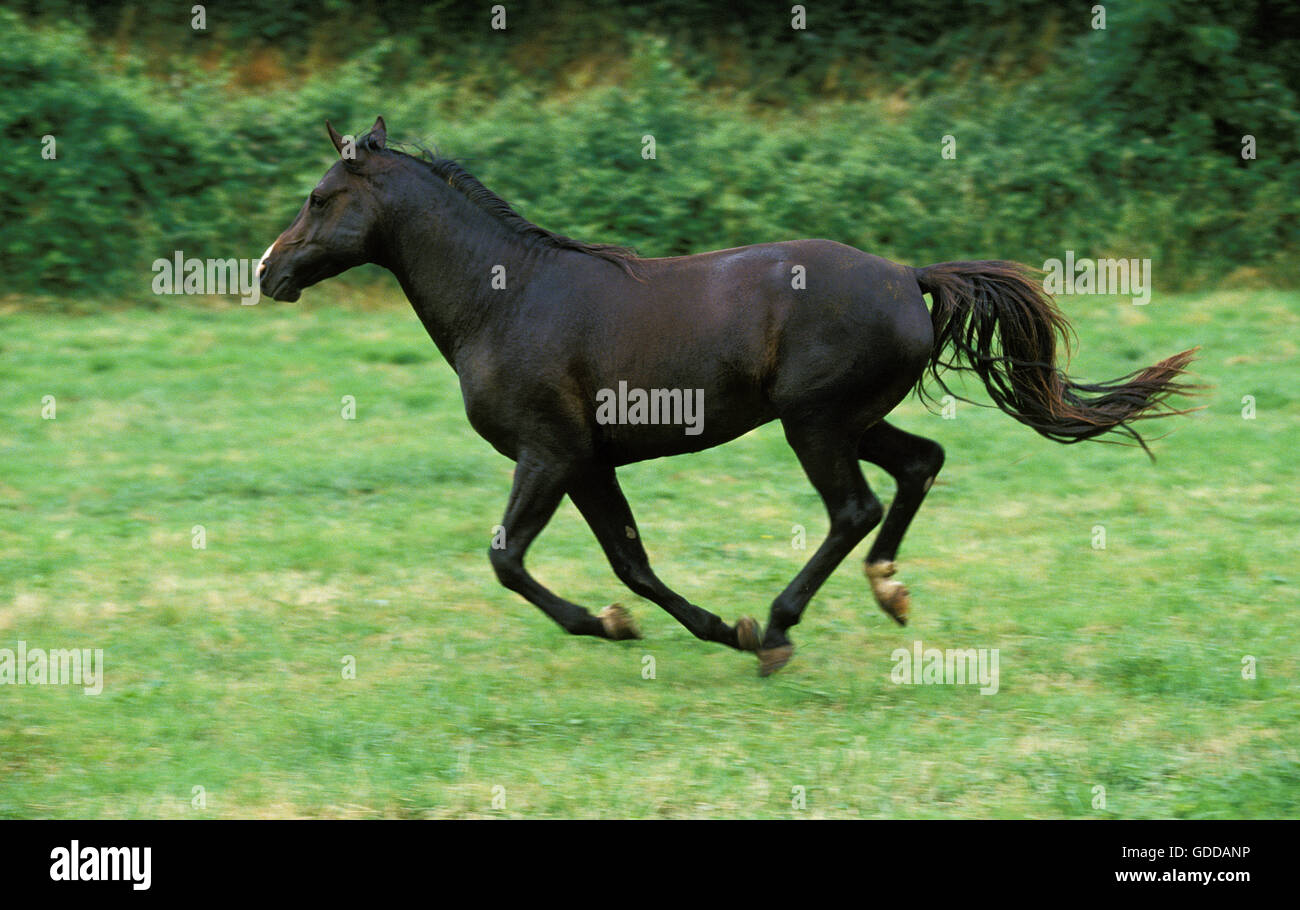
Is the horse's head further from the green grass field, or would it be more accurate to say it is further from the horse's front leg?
the green grass field

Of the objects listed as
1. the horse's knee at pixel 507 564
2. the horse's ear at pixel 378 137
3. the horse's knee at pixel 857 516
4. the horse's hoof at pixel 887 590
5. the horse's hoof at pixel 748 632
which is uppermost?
the horse's ear at pixel 378 137

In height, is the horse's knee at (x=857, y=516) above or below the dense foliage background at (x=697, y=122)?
below

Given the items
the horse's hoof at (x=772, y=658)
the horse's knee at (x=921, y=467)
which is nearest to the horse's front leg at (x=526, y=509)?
the horse's hoof at (x=772, y=658)

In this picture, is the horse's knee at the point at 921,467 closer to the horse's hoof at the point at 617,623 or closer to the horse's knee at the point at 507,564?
the horse's hoof at the point at 617,623

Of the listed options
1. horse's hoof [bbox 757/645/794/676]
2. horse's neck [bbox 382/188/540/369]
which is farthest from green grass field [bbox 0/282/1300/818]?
horse's neck [bbox 382/188/540/369]

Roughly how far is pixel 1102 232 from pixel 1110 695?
9.70 metres

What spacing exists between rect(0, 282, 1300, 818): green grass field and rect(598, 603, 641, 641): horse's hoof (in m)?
0.15

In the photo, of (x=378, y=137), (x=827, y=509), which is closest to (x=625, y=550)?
(x=827, y=509)

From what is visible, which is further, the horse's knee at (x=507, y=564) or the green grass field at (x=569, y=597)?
the horse's knee at (x=507, y=564)

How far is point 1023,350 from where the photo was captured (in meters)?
6.68

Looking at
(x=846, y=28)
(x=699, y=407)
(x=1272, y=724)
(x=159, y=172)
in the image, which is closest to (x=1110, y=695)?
(x=1272, y=724)

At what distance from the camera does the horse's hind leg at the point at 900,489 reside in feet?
22.5

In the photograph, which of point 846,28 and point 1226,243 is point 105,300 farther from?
point 1226,243

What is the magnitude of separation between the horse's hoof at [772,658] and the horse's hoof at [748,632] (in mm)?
50
